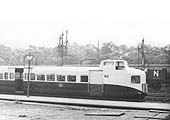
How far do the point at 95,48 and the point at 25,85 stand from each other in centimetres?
1280

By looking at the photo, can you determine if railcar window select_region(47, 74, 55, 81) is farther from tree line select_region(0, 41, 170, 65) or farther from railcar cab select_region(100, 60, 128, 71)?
tree line select_region(0, 41, 170, 65)

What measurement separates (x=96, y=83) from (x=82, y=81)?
0.78m

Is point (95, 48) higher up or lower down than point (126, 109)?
higher up

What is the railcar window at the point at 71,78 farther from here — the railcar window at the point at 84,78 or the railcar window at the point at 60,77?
the railcar window at the point at 84,78

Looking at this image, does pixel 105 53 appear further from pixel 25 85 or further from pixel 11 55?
pixel 25 85

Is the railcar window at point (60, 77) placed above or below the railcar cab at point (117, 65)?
below

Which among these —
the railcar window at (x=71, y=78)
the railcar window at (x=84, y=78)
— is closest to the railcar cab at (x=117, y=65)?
the railcar window at (x=84, y=78)

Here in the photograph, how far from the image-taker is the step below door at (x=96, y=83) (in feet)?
42.7

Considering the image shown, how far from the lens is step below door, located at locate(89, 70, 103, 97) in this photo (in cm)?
1302

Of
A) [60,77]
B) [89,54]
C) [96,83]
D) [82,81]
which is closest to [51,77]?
[60,77]

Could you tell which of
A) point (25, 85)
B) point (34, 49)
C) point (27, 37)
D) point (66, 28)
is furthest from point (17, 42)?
point (66, 28)

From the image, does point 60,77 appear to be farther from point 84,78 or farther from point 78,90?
point 84,78

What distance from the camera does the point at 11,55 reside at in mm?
20656

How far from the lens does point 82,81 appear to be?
1343 cm
